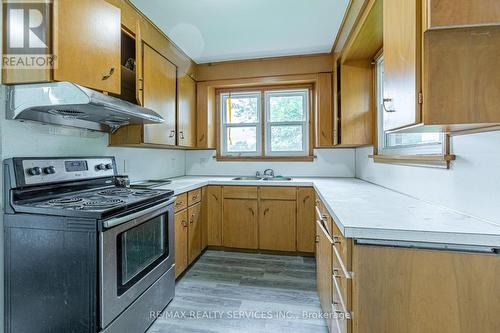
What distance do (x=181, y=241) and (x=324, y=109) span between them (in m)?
2.19

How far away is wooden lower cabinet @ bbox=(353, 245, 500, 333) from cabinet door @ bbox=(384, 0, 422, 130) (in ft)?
1.77

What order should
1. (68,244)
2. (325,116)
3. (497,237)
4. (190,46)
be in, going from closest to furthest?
(497,237)
(68,244)
(190,46)
(325,116)

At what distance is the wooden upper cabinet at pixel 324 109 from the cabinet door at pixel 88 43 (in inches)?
85.9

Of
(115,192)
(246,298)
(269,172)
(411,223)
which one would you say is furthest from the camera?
(269,172)

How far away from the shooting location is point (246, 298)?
2.05m

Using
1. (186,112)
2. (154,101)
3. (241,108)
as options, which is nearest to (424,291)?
(154,101)

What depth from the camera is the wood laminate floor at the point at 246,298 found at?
1725mm

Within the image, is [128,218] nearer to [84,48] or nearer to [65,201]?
[65,201]

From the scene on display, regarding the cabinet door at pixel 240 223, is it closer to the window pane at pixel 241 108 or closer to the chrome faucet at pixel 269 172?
the chrome faucet at pixel 269 172

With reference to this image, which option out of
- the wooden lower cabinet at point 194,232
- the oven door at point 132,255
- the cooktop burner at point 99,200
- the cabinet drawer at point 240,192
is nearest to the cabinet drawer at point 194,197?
the wooden lower cabinet at point 194,232

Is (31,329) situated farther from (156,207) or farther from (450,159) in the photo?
(450,159)

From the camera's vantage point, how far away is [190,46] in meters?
2.79

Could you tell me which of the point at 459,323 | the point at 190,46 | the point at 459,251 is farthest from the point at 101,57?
the point at 459,323

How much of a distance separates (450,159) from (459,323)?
0.78 m
